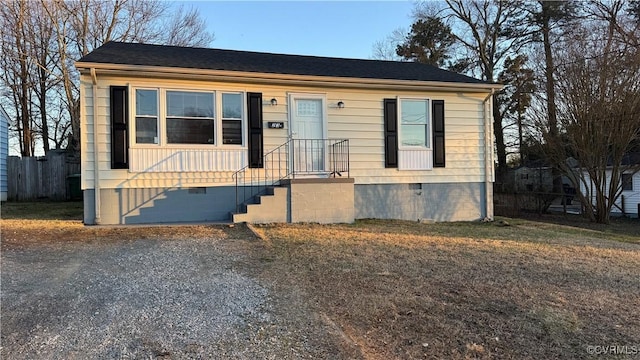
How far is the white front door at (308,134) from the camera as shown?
973 cm

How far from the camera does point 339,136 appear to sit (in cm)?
995

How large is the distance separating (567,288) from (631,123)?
12.6m

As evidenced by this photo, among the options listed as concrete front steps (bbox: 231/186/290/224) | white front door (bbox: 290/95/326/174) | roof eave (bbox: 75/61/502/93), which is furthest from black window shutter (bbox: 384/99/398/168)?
concrete front steps (bbox: 231/186/290/224)

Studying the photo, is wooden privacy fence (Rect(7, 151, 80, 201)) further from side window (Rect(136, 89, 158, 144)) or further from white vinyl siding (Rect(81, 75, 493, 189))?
side window (Rect(136, 89, 158, 144))

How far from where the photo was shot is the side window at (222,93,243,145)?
9.23 m

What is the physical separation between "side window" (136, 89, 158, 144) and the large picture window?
0.25 metres

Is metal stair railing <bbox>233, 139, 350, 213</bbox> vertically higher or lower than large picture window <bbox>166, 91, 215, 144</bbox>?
lower

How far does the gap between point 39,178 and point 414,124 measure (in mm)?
13304

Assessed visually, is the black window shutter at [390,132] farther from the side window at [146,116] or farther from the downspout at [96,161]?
the downspout at [96,161]

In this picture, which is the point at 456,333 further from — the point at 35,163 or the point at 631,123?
the point at 35,163

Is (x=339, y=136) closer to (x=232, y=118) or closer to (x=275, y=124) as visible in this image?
(x=275, y=124)

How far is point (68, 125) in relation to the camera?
73.0 ft

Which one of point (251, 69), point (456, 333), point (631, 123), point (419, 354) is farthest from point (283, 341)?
point (631, 123)

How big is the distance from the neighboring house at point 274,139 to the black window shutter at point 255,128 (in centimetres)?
2
